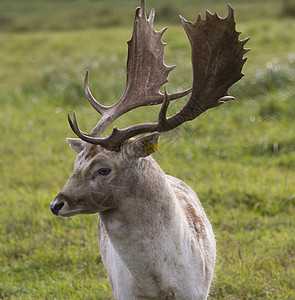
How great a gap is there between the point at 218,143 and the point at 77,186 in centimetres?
469

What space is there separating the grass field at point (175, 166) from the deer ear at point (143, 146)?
676mm

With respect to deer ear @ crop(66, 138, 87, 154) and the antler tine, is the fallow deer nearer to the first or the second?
deer ear @ crop(66, 138, 87, 154)

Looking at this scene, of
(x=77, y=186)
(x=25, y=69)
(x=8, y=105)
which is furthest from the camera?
(x=25, y=69)

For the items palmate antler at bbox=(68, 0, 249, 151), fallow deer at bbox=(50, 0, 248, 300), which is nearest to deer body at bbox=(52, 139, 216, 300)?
fallow deer at bbox=(50, 0, 248, 300)

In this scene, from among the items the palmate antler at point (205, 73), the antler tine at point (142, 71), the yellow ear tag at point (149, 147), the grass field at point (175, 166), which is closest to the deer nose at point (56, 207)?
the palmate antler at point (205, 73)

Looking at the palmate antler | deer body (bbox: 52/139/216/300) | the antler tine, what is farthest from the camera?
the antler tine

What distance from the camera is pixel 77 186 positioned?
3252mm

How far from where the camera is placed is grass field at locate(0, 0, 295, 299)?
4.95 m

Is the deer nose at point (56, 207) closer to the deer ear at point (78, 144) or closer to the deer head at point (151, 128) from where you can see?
the deer head at point (151, 128)

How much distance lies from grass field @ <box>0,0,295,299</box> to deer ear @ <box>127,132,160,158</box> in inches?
26.6

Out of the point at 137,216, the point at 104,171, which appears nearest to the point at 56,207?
the point at 104,171

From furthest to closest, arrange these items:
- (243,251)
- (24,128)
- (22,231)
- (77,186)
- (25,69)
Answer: (25,69) → (24,128) → (22,231) → (243,251) → (77,186)

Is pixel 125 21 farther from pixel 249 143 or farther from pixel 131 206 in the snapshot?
pixel 131 206

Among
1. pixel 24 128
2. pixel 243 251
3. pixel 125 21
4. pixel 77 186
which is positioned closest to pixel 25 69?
pixel 24 128
